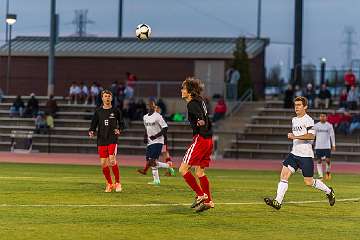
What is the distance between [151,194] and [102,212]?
3887mm

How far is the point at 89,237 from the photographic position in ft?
39.1

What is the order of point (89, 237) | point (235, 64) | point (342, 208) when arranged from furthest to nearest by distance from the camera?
point (235, 64)
point (342, 208)
point (89, 237)

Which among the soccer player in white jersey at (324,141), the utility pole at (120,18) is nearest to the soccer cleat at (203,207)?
the soccer player in white jersey at (324,141)

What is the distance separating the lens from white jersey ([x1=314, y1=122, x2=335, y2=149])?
28.5 meters

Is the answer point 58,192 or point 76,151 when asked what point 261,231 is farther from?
point 76,151

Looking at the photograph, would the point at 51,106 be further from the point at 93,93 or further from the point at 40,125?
the point at 93,93

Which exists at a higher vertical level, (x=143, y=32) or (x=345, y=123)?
(x=143, y=32)

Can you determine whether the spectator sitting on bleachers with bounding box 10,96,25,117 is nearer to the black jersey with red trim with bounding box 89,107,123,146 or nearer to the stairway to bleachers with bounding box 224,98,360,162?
the stairway to bleachers with bounding box 224,98,360,162

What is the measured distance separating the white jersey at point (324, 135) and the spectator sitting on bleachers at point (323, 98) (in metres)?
18.1

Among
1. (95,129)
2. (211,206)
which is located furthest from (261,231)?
(95,129)

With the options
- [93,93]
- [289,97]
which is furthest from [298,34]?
[93,93]

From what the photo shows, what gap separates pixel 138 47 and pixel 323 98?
21.4 meters

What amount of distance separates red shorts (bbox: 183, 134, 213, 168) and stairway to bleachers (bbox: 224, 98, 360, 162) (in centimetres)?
2855

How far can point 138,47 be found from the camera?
65.1m
